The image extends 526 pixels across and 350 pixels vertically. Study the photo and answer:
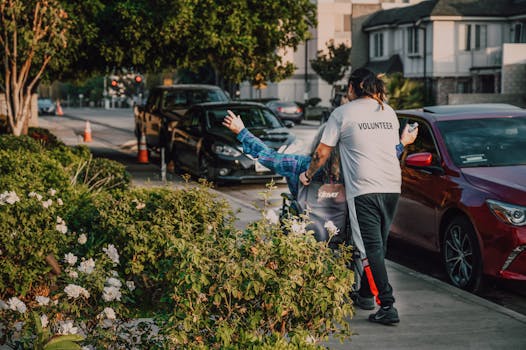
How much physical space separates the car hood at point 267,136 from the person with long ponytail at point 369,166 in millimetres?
10247

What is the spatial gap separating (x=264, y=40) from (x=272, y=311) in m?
17.6

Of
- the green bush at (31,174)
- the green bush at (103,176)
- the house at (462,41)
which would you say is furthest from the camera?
the house at (462,41)

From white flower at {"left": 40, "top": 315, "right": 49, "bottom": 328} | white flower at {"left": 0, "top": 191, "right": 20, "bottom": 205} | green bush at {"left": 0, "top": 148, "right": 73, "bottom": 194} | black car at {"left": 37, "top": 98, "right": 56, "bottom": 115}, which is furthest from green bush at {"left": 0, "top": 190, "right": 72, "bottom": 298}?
black car at {"left": 37, "top": 98, "right": 56, "bottom": 115}

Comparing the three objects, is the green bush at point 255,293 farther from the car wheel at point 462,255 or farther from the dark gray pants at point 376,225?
the car wheel at point 462,255

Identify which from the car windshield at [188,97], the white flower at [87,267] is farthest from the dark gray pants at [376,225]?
the car windshield at [188,97]

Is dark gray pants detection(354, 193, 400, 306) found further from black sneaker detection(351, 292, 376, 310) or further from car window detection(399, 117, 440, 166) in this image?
car window detection(399, 117, 440, 166)

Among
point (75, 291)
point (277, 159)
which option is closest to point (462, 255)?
point (277, 159)

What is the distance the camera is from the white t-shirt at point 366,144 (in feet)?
21.2

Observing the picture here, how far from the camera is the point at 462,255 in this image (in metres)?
8.25

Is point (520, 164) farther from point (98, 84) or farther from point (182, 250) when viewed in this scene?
point (98, 84)

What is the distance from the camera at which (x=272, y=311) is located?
4.41 m

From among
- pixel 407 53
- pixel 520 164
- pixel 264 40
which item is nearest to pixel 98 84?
pixel 407 53

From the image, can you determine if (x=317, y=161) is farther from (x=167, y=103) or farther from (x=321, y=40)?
(x=321, y=40)

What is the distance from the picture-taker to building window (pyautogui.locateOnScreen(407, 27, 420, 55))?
56.7 m
